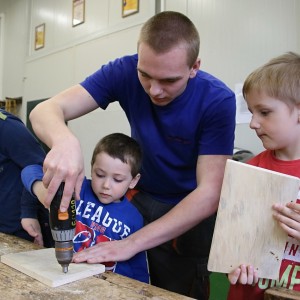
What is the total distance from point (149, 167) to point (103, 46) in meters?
3.23

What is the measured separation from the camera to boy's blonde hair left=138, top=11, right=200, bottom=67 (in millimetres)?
1276

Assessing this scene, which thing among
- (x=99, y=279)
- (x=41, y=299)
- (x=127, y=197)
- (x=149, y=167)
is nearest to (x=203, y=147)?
(x=149, y=167)

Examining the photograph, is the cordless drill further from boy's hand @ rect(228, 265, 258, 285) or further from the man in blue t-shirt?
boy's hand @ rect(228, 265, 258, 285)

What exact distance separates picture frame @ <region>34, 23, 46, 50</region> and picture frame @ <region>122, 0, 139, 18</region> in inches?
71.1

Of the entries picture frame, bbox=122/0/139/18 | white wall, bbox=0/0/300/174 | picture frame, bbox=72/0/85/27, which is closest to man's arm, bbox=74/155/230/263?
white wall, bbox=0/0/300/174

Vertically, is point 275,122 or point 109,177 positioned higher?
point 275,122

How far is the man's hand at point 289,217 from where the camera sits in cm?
93

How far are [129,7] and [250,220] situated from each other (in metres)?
3.70

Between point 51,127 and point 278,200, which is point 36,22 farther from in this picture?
point 278,200

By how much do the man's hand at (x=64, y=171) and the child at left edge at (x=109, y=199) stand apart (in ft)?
1.32

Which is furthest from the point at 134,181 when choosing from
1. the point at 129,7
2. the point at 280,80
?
the point at 129,7

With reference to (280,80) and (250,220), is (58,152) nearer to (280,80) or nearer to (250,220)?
(250,220)

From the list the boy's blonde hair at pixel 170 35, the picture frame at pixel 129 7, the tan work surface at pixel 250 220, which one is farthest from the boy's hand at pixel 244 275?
the picture frame at pixel 129 7

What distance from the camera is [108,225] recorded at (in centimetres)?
138
